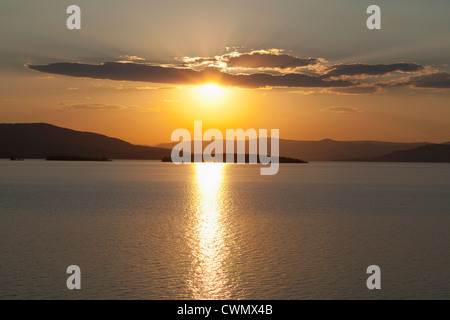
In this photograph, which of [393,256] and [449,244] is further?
[449,244]

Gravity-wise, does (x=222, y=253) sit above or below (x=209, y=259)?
above

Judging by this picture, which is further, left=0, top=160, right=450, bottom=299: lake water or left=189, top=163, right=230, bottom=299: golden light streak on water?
left=0, top=160, right=450, bottom=299: lake water

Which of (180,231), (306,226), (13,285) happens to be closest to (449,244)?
(306,226)

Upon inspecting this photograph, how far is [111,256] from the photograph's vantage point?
23.7 m

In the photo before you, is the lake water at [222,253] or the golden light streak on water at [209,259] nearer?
the golden light streak on water at [209,259]

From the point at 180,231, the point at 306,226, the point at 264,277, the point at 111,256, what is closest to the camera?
the point at 264,277

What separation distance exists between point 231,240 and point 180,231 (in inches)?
203

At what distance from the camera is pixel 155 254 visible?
24.3m

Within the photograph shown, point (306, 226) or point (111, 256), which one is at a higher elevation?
point (306, 226)

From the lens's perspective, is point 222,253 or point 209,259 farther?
point 222,253

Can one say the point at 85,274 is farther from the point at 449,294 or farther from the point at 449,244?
the point at 449,244
